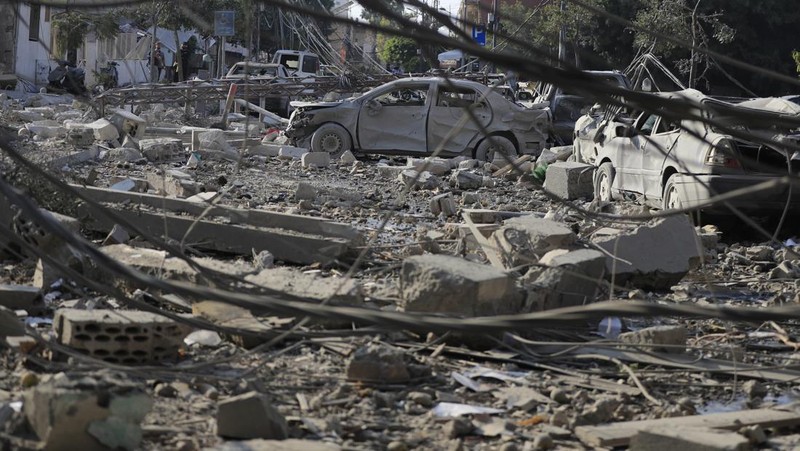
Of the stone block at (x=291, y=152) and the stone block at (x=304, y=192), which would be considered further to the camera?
the stone block at (x=291, y=152)

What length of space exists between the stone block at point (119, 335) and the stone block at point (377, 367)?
2.98 feet

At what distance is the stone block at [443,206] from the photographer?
12.5 meters

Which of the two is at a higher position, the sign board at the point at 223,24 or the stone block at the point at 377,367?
the sign board at the point at 223,24

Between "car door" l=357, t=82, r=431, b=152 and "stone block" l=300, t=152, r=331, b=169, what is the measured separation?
1.39 meters

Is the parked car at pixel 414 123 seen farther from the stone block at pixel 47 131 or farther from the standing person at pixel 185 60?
the standing person at pixel 185 60

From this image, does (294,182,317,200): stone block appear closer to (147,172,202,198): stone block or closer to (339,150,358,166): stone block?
(147,172,202,198): stone block

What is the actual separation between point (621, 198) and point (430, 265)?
7.89 metres

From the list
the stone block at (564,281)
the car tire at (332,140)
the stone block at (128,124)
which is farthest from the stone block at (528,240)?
the stone block at (128,124)

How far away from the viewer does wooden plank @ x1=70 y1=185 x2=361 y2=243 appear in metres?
8.66

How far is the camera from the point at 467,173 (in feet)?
53.4

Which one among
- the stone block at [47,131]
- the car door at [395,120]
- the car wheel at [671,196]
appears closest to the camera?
the car wheel at [671,196]

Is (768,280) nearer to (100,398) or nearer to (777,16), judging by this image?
(100,398)

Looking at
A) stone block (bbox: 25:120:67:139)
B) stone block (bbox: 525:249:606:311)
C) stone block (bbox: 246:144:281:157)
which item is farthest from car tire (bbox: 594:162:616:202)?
stone block (bbox: 25:120:67:139)

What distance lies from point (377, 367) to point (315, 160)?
13429 mm
